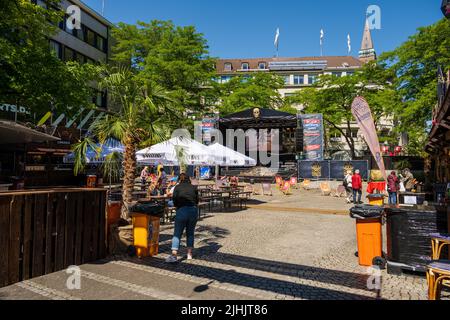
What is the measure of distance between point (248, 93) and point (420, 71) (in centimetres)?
1839

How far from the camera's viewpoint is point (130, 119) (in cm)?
781

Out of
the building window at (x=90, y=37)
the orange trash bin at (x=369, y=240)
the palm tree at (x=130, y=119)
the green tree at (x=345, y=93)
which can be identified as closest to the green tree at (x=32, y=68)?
the palm tree at (x=130, y=119)

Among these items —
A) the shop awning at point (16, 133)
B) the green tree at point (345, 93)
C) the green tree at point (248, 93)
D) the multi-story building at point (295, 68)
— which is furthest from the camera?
the multi-story building at point (295, 68)

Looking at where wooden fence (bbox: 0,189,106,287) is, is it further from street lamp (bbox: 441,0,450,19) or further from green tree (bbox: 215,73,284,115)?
green tree (bbox: 215,73,284,115)

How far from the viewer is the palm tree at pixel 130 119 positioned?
764 cm

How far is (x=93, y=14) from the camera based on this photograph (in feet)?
115

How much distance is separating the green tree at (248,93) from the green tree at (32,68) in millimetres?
22622

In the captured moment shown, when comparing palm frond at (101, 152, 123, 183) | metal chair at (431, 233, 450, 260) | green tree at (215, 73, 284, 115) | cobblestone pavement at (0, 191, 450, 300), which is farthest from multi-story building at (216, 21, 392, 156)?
metal chair at (431, 233, 450, 260)

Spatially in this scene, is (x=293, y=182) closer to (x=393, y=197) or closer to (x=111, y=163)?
(x=393, y=197)

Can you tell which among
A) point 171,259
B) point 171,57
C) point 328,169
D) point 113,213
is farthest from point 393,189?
point 171,57

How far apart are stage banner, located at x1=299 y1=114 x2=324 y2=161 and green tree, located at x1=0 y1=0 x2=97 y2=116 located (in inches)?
829

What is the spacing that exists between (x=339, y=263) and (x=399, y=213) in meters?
1.47

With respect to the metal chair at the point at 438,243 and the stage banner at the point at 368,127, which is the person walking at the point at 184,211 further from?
the metal chair at the point at 438,243

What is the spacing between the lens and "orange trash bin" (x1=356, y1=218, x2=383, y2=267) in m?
6.12
